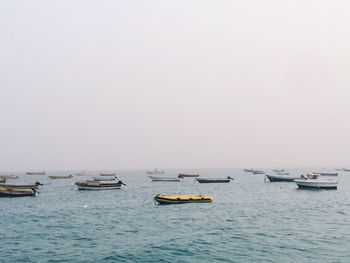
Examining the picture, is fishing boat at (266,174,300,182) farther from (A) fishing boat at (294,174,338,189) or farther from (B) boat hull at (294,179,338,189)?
(B) boat hull at (294,179,338,189)

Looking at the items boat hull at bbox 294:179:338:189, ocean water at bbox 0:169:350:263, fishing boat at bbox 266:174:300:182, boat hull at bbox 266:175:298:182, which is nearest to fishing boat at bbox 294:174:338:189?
boat hull at bbox 294:179:338:189

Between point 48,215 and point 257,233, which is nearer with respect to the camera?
point 257,233

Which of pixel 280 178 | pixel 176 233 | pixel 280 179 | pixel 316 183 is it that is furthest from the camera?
pixel 280 179

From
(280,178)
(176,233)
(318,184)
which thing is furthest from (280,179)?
(176,233)

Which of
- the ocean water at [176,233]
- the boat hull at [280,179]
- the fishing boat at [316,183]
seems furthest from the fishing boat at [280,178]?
the ocean water at [176,233]

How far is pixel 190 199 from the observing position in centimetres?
5100

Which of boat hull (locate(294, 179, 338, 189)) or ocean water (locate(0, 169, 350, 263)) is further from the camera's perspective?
boat hull (locate(294, 179, 338, 189))

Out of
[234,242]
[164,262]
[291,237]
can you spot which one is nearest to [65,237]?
[164,262]

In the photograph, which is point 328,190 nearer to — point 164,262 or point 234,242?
point 234,242

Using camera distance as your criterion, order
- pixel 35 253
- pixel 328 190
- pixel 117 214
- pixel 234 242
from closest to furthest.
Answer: pixel 35 253, pixel 234 242, pixel 117 214, pixel 328 190

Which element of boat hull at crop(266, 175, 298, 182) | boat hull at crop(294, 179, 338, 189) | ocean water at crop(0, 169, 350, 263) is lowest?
ocean water at crop(0, 169, 350, 263)

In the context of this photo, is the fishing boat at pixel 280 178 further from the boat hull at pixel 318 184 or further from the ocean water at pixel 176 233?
the ocean water at pixel 176 233

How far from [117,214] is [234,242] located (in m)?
20.2

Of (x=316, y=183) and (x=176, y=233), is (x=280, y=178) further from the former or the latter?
(x=176, y=233)
